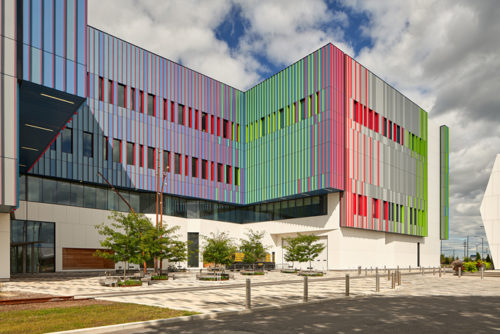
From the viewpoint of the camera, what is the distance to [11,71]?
960 inches


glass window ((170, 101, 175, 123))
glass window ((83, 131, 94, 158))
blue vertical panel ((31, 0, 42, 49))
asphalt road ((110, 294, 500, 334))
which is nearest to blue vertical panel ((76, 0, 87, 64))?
blue vertical panel ((31, 0, 42, 49))

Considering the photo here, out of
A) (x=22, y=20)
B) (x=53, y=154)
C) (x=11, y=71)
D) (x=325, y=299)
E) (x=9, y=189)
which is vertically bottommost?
(x=325, y=299)

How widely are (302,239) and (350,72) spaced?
70.2ft

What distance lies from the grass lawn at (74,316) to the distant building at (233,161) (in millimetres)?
19728

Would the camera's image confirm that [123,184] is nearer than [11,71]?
No

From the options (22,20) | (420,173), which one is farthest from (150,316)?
(420,173)

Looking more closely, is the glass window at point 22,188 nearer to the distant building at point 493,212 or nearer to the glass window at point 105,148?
the glass window at point 105,148

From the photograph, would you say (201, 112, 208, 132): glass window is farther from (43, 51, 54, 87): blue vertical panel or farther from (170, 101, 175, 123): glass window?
(43, 51, 54, 87): blue vertical panel

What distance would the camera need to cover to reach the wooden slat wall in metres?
43.4

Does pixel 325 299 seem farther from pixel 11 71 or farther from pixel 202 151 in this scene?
pixel 202 151

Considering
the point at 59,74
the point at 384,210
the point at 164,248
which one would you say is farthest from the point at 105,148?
the point at 384,210

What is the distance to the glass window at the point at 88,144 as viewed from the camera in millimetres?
44081

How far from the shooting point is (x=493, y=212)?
49.9 meters

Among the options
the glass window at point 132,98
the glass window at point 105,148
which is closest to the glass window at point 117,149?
the glass window at point 105,148
